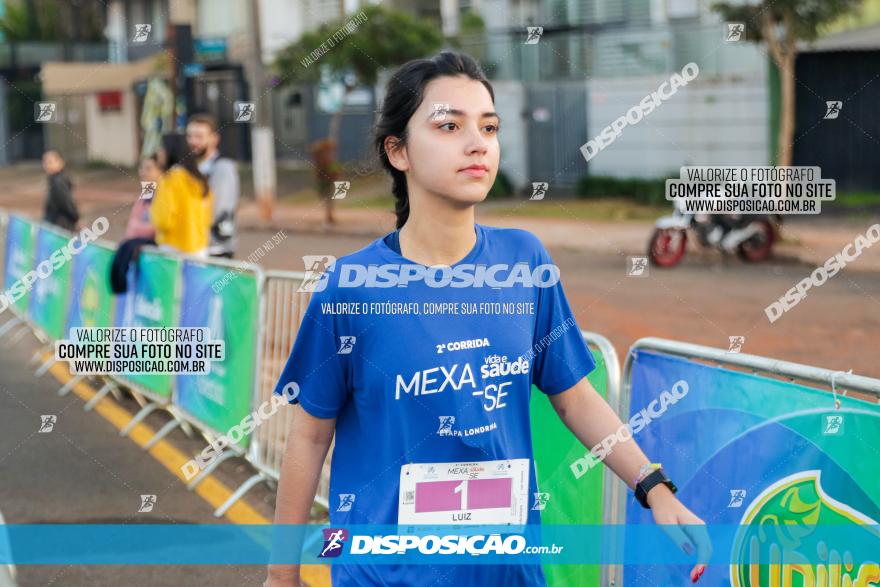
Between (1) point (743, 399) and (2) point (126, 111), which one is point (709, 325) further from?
(2) point (126, 111)

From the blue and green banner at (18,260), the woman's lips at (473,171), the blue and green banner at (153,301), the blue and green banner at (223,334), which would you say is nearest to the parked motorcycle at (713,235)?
the blue and green banner at (18,260)

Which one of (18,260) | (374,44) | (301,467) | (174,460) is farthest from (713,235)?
(301,467)

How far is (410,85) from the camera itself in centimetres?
283

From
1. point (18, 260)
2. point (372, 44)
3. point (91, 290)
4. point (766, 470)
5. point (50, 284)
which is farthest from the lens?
point (372, 44)

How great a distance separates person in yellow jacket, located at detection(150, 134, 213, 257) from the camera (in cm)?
884

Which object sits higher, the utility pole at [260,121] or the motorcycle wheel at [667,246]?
the utility pole at [260,121]

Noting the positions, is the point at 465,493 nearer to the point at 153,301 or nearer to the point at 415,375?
the point at 415,375

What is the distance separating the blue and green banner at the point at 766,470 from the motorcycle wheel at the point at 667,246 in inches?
468

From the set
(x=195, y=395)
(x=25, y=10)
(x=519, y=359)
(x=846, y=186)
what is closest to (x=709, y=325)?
(x=195, y=395)

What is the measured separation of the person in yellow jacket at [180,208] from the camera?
884 centimetres

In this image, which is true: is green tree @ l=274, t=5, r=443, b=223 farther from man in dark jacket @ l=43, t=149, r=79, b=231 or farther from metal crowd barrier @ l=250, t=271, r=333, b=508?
metal crowd barrier @ l=250, t=271, r=333, b=508

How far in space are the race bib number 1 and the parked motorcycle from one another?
1300 cm

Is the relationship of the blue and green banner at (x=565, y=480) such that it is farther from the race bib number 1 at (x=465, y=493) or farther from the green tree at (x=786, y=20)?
the green tree at (x=786, y=20)

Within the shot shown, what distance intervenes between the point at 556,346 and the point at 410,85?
684 millimetres
